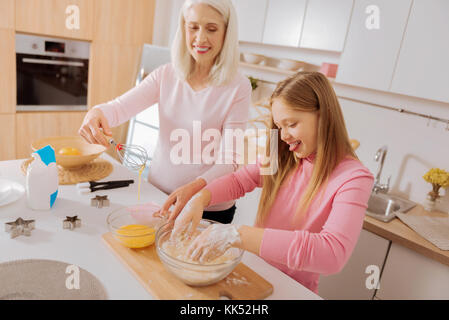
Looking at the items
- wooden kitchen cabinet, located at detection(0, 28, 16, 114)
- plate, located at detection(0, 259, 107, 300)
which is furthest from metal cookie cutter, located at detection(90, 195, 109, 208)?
wooden kitchen cabinet, located at detection(0, 28, 16, 114)

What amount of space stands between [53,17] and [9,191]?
194 cm

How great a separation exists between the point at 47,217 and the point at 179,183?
53 cm

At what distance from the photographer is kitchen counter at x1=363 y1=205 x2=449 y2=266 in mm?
1469

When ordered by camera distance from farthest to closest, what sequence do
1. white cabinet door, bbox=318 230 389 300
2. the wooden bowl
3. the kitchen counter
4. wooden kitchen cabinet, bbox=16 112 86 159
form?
wooden kitchen cabinet, bbox=16 112 86 159, white cabinet door, bbox=318 230 389 300, the kitchen counter, the wooden bowl

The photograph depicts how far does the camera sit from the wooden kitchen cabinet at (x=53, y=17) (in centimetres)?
245

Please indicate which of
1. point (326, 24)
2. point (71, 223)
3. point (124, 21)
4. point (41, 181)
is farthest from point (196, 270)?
point (124, 21)

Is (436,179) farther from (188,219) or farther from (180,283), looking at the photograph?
(180,283)

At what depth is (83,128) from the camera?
1229 millimetres

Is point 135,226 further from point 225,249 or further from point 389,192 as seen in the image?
point 389,192

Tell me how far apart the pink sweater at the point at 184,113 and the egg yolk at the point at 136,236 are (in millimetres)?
423

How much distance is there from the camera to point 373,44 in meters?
1.90

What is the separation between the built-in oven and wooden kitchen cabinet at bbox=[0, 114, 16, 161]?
0.12 meters

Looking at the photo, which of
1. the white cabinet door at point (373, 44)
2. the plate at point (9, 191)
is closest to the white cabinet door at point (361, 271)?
the white cabinet door at point (373, 44)

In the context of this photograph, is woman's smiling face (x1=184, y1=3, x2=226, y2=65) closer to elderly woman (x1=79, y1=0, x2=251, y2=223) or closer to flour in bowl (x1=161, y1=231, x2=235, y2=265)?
elderly woman (x1=79, y1=0, x2=251, y2=223)
